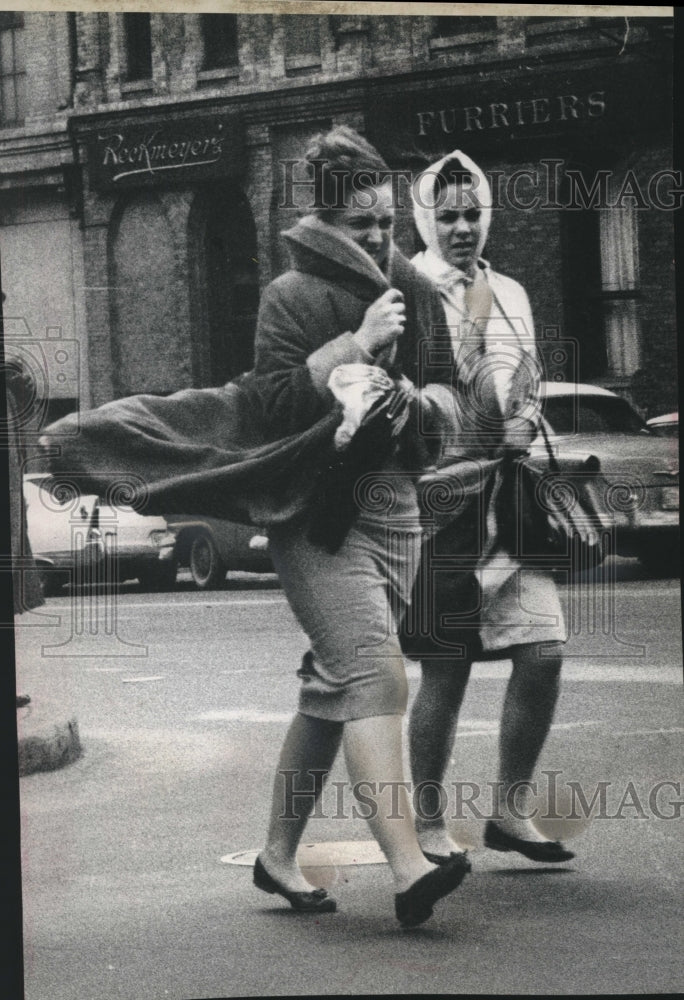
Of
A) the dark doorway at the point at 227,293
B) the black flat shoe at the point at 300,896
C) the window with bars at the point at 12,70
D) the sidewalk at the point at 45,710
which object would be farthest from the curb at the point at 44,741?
the window with bars at the point at 12,70

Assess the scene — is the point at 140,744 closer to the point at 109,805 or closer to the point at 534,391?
the point at 109,805

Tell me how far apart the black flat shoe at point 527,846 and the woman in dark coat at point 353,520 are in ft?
0.57

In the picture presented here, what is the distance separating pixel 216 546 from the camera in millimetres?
4836

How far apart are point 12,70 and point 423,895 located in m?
3.43

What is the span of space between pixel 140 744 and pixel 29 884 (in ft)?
2.20

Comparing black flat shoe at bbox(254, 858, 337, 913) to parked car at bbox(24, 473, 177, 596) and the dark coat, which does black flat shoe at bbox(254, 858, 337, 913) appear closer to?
parked car at bbox(24, 473, 177, 596)

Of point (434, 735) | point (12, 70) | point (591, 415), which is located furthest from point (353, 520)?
point (12, 70)

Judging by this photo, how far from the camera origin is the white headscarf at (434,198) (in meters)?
4.77

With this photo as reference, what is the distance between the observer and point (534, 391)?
4.82 metres

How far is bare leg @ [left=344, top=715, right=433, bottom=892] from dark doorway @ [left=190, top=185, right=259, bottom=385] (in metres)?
1.43

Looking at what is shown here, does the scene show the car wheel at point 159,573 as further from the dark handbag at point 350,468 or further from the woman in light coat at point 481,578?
Result: the woman in light coat at point 481,578

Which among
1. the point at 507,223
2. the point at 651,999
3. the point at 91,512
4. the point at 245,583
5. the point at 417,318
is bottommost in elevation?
the point at 651,999

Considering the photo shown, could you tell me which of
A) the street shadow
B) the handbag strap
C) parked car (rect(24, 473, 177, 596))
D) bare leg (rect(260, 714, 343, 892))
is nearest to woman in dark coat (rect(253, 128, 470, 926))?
bare leg (rect(260, 714, 343, 892))

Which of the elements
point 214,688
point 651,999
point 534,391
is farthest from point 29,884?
point 534,391
